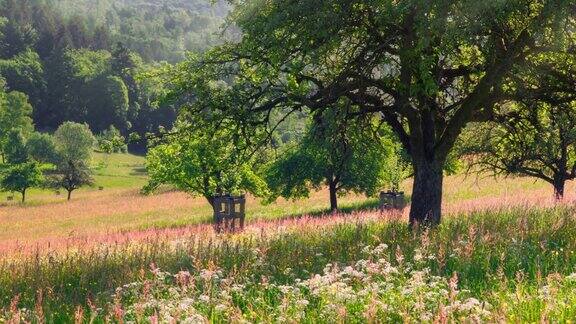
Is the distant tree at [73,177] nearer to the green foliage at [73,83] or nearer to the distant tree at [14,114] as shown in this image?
the distant tree at [14,114]

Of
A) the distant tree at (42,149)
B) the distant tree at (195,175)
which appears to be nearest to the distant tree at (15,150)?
the distant tree at (42,149)

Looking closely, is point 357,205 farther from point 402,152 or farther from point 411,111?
point 411,111

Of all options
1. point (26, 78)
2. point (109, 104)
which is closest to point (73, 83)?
point (26, 78)

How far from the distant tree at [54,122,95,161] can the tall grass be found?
229 ft

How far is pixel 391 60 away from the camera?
1221cm

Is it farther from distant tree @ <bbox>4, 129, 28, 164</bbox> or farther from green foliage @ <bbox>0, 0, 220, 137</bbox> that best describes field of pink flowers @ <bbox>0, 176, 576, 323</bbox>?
green foliage @ <bbox>0, 0, 220, 137</bbox>

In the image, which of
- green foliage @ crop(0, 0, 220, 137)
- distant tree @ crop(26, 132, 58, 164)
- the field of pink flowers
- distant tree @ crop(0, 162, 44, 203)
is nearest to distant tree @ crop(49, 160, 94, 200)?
distant tree @ crop(0, 162, 44, 203)

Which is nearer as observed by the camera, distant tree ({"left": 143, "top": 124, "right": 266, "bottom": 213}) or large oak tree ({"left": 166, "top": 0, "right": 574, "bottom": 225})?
large oak tree ({"left": 166, "top": 0, "right": 574, "bottom": 225})

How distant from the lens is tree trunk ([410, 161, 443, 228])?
13164mm

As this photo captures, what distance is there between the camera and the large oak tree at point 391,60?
32.6 ft

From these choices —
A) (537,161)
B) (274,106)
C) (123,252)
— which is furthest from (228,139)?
(537,161)

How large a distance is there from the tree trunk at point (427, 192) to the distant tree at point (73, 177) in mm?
60946

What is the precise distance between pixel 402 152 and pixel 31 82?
11130 cm

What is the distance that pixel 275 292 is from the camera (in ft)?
22.9
